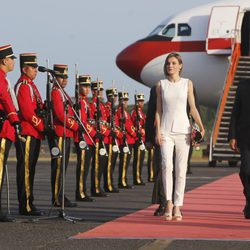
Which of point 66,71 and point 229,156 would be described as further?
point 229,156

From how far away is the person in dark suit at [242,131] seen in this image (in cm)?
1194

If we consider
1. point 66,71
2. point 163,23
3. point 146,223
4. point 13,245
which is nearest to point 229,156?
point 163,23

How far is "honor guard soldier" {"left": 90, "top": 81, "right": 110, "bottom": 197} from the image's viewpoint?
55.3 ft

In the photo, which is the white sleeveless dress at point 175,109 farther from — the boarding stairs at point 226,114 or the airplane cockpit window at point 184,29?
the airplane cockpit window at point 184,29

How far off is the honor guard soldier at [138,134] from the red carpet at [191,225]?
4.63 meters

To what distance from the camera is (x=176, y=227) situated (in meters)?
11.7

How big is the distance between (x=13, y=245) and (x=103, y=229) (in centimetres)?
163

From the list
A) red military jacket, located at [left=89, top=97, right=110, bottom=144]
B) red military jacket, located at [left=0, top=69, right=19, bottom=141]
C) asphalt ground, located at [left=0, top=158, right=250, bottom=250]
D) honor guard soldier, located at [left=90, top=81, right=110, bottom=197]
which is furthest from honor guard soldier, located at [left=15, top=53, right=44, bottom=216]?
red military jacket, located at [left=89, top=97, right=110, bottom=144]

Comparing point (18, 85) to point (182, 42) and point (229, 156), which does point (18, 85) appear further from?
point (182, 42)

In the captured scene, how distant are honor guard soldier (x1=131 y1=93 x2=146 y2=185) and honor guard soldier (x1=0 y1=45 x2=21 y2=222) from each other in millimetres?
8597

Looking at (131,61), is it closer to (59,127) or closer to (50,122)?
(59,127)

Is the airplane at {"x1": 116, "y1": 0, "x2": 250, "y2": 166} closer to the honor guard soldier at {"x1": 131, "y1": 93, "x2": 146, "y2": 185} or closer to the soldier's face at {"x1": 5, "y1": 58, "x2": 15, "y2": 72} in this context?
the honor guard soldier at {"x1": 131, "y1": 93, "x2": 146, "y2": 185}

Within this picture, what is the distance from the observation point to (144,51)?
33.1m

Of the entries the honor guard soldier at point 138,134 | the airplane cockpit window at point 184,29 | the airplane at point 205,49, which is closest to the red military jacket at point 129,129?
the honor guard soldier at point 138,134
